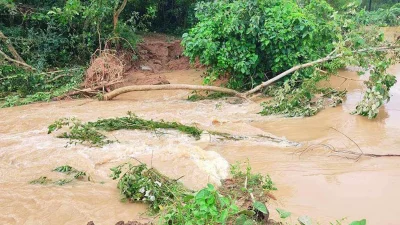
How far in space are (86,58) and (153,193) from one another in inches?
325

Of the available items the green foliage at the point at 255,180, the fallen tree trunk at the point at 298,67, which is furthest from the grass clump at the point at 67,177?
the fallen tree trunk at the point at 298,67

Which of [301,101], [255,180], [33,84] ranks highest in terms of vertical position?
[301,101]

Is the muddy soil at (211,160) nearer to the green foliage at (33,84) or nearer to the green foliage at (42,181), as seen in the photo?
the green foliage at (42,181)

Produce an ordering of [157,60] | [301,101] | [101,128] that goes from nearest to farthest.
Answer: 1. [101,128]
2. [301,101]
3. [157,60]

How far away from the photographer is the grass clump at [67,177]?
15.6ft

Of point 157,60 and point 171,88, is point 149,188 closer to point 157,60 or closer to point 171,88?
point 171,88

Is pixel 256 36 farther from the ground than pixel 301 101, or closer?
farther from the ground

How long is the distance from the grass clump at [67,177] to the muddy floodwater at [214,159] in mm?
100

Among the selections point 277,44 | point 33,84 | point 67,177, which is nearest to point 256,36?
point 277,44

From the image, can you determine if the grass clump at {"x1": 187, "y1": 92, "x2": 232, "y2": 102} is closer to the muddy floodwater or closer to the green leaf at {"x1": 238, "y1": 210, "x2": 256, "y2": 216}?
the muddy floodwater

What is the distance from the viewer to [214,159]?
5426 millimetres

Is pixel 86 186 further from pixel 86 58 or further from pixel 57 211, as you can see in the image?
pixel 86 58

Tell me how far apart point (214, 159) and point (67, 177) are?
5.92ft

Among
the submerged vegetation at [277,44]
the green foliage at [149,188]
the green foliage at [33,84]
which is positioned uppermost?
the submerged vegetation at [277,44]
